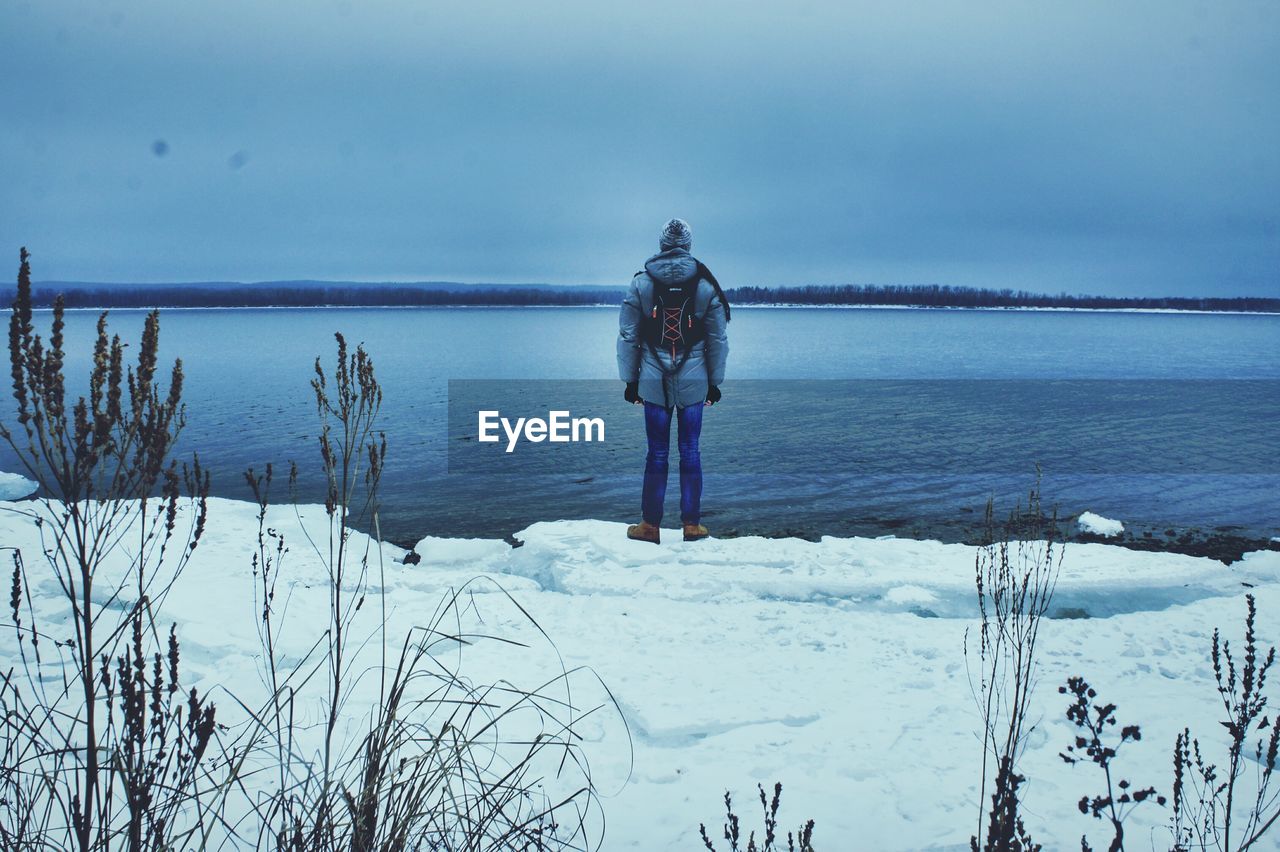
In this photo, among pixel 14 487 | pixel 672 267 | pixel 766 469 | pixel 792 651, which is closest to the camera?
pixel 792 651

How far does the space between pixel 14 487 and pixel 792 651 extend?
10.5 m

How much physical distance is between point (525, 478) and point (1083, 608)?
7748 millimetres

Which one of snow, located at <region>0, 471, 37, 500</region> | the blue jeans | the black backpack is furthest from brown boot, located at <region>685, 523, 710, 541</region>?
snow, located at <region>0, 471, 37, 500</region>

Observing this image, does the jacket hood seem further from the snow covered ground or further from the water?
the water

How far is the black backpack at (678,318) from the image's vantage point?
6.79 metres

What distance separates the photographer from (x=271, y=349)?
139 feet

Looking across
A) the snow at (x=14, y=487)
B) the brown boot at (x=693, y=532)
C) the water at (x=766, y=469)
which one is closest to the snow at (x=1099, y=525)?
the water at (x=766, y=469)

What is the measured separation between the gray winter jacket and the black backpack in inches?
0.8

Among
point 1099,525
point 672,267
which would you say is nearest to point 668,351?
point 672,267

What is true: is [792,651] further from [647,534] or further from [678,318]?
[678,318]

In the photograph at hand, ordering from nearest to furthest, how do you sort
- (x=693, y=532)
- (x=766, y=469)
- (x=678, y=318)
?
(x=678, y=318) < (x=693, y=532) < (x=766, y=469)

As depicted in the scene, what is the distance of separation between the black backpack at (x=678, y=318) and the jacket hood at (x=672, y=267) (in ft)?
0.15

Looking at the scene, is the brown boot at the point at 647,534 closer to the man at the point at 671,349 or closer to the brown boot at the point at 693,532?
the man at the point at 671,349

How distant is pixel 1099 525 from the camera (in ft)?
28.8
